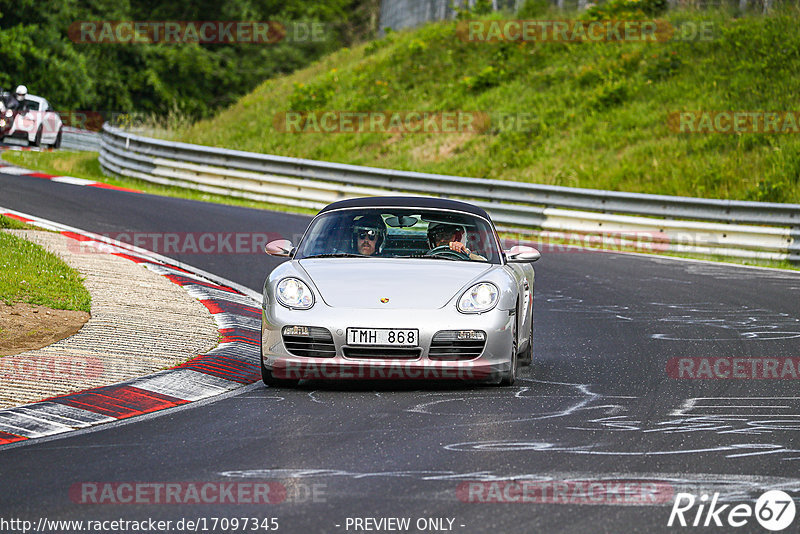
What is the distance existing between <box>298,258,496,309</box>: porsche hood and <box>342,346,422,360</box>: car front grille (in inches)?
11.4

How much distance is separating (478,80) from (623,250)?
13084 millimetres

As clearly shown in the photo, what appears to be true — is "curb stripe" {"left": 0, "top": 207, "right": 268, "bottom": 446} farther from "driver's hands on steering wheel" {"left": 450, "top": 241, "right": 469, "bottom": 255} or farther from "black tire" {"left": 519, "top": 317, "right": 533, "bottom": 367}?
"black tire" {"left": 519, "top": 317, "right": 533, "bottom": 367}

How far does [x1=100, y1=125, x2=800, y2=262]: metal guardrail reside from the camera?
17.7 meters

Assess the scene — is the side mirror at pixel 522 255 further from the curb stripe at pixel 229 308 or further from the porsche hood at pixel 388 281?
the curb stripe at pixel 229 308

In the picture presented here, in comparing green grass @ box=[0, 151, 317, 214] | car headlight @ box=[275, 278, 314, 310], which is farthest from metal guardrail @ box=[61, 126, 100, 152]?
car headlight @ box=[275, 278, 314, 310]

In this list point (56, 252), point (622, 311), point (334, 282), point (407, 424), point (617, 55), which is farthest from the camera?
point (617, 55)

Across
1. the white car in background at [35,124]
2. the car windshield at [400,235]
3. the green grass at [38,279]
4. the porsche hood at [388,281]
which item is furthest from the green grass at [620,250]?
the white car in background at [35,124]

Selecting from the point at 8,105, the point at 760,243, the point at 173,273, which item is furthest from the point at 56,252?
the point at 8,105

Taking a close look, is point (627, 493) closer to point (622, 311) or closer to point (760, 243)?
point (622, 311)

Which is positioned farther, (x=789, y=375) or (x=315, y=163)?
(x=315, y=163)

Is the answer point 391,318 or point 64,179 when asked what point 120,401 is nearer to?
point 391,318

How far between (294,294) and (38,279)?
408 centimetres

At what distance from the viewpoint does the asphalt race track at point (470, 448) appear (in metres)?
4.71

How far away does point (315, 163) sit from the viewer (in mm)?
22703
